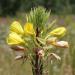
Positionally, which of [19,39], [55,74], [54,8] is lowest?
[55,74]

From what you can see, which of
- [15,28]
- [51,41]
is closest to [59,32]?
[51,41]

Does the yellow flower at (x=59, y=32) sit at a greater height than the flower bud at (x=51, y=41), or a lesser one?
greater

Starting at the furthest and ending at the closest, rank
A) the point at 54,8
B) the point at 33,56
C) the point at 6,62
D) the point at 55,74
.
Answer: the point at 54,8, the point at 6,62, the point at 55,74, the point at 33,56

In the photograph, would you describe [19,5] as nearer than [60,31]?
No

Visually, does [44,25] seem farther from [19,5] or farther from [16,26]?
[19,5]

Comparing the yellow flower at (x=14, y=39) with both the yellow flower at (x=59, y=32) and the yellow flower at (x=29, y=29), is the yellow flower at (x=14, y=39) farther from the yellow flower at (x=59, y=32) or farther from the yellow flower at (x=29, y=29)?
the yellow flower at (x=59, y=32)

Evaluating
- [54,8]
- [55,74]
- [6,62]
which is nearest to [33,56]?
[55,74]

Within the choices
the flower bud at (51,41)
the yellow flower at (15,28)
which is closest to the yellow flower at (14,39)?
the yellow flower at (15,28)

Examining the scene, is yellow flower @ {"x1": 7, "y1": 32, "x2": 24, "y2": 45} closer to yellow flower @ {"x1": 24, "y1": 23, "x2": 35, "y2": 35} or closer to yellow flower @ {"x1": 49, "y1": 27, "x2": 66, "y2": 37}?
yellow flower @ {"x1": 24, "y1": 23, "x2": 35, "y2": 35}
